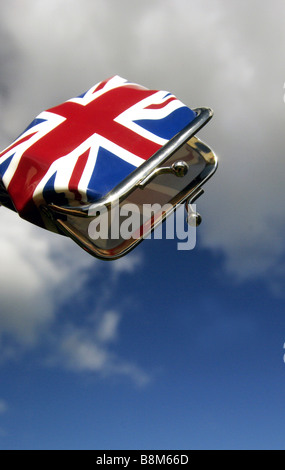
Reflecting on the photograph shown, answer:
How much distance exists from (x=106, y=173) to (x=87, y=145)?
0.36m

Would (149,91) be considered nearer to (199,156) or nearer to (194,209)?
(199,156)

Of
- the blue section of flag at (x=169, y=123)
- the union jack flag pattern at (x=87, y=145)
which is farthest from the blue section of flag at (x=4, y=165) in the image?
the blue section of flag at (x=169, y=123)

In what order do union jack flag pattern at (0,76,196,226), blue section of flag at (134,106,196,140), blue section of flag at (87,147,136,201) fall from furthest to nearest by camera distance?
blue section of flag at (134,106,196,140)
union jack flag pattern at (0,76,196,226)
blue section of flag at (87,147,136,201)

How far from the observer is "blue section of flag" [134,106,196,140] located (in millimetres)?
3598

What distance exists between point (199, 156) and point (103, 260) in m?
1.22

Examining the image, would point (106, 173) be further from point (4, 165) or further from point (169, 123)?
point (4, 165)

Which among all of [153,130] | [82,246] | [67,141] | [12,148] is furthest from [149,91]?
[82,246]

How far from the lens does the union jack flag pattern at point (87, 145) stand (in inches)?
127

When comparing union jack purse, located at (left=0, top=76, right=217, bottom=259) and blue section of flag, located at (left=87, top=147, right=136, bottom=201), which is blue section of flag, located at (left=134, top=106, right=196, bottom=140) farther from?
blue section of flag, located at (left=87, top=147, right=136, bottom=201)

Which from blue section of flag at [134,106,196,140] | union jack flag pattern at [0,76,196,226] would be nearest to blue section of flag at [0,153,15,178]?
union jack flag pattern at [0,76,196,226]

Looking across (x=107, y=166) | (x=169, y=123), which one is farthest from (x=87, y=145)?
(x=169, y=123)

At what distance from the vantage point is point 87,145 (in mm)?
3484

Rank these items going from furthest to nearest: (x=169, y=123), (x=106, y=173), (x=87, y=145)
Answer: (x=169, y=123) < (x=87, y=145) < (x=106, y=173)

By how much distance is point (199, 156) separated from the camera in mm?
4008
